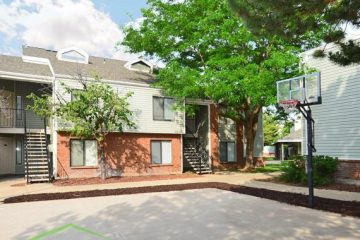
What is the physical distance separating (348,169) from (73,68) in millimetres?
16889

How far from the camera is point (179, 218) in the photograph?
10008 mm

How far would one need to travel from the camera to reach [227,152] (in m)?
29.3

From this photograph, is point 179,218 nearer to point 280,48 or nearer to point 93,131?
point 93,131

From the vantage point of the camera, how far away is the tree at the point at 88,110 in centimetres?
1931

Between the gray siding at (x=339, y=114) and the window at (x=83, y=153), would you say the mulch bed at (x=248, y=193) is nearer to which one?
the gray siding at (x=339, y=114)

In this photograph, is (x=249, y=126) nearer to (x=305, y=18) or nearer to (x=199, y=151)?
(x=199, y=151)

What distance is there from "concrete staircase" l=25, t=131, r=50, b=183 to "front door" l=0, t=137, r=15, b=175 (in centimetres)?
402

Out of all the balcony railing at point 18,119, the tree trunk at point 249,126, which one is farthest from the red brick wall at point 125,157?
the tree trunk at point 249,126

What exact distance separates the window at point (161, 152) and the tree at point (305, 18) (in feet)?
51.8

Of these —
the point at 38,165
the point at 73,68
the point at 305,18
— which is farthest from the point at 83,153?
the point at 305,18

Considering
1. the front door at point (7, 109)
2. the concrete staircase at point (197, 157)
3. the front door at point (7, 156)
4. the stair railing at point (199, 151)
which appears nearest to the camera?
the front door at point (7, 109)

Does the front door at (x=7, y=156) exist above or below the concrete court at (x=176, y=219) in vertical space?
above

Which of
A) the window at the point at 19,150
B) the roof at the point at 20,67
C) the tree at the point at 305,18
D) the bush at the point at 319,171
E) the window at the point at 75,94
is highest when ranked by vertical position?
the roof at the point at 20,67

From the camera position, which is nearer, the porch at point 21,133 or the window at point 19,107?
the porch at point 21,133
